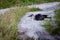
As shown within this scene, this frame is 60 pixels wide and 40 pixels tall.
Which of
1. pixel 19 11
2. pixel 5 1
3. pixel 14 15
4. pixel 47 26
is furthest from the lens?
pixel 5 1

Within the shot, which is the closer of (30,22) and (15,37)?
(15,37)

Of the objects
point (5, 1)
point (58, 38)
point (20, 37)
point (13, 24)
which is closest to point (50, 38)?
point (58, 38)

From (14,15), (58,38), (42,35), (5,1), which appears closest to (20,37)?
(42,35)

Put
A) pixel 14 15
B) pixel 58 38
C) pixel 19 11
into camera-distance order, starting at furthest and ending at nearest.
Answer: pixel 19 11 < pixel 14 15 < pixel 58 38

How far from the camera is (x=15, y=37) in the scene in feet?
17.7

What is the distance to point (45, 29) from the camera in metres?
5.59

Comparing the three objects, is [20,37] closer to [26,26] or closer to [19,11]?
[26,26]

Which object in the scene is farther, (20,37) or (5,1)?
(5,1)

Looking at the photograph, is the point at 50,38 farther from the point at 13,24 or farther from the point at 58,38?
the point at 13,24

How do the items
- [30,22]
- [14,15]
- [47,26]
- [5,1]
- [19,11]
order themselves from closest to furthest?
1. [47,26]
2. [30,22]
3. [14,15]
4. [19,11]
5. [5,1]

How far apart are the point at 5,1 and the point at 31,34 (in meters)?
5.64

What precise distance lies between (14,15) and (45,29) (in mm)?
1331

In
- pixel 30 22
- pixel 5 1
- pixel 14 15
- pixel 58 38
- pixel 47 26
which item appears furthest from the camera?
pixel 5 1

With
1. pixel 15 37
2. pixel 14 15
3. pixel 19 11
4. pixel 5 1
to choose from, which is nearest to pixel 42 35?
pixel 15 37
